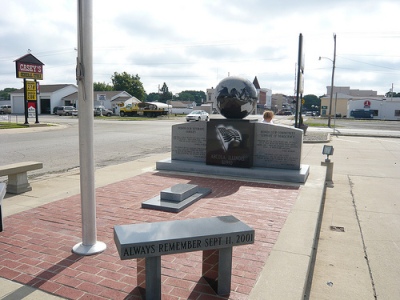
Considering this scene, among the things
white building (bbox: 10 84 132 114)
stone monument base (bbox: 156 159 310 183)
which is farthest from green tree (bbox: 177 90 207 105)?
stone monument base (bbox: 156 159 310 183)

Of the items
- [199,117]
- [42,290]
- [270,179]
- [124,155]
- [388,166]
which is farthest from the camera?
[199,117]

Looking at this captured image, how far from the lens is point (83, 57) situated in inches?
147

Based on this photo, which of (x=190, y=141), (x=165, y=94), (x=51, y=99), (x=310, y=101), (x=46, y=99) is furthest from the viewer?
(x=310, y=101)

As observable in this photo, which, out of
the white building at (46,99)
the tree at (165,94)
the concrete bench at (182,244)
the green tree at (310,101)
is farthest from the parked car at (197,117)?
the green tree at (310,101)

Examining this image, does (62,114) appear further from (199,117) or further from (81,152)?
(81,152)

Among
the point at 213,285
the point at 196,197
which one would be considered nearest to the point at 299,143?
the point at 196,197

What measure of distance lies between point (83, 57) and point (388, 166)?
1131cm

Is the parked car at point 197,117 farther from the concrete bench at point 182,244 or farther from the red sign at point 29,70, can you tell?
the concrete bench at point 182,244

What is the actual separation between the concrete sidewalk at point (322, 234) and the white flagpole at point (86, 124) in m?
0.84

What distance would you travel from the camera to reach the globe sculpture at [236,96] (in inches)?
343

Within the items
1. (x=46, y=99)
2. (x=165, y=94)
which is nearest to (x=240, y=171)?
(x=46, y=99)

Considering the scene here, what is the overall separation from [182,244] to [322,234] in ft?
10.8

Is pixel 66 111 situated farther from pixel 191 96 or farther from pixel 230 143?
pixel 191 96

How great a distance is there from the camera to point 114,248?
4168mm
